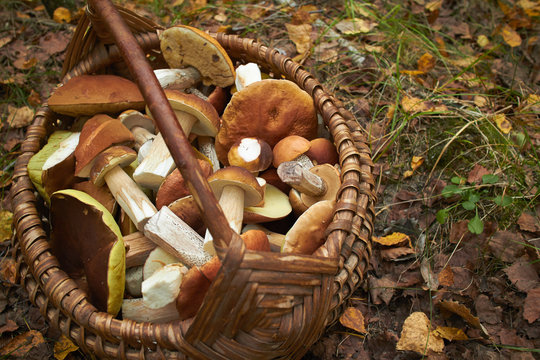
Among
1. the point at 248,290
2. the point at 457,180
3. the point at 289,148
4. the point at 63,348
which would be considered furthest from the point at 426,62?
the point at 63,348

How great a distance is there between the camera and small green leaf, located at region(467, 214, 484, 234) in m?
1.69

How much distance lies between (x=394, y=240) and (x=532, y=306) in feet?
1.94

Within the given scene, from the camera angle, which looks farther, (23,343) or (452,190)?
(452,190)

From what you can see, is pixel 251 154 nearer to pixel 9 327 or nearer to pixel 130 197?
pixel 130 197

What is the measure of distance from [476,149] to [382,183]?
0.53 metres

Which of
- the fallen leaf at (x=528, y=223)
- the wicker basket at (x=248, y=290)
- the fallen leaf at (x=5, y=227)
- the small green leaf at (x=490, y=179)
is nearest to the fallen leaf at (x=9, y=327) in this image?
the wicker basket at (x=248, y=290)

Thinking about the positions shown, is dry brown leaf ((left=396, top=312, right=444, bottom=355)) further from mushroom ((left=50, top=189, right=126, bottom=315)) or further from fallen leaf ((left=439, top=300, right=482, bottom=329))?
mushroom ((left=50, top=189, right=126, bottom=315))

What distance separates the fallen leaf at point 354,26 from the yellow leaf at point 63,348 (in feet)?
8.26

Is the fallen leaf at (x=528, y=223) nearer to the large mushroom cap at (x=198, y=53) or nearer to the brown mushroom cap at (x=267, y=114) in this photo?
the brown mushroom cap at (x=267, y=114)

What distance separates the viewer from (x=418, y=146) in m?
2.22

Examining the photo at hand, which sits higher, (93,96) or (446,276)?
(93,96)

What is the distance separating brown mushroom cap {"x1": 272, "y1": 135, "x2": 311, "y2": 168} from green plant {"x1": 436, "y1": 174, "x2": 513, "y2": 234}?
2.35ft

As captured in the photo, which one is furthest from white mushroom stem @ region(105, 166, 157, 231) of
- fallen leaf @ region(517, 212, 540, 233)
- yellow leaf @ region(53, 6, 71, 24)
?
yellow leaf @ region(53, 6, 71, 24)

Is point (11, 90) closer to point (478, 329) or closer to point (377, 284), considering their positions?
point (377, 284)
